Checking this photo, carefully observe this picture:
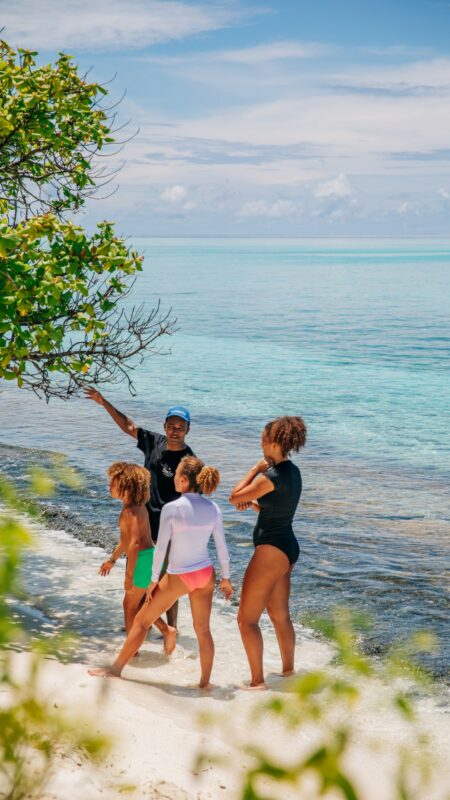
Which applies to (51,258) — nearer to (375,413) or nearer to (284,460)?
(284,460)

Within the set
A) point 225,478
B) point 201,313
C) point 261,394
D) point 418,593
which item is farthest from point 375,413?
point 201,313

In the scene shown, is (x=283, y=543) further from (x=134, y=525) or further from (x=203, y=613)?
(x=134, y=525)

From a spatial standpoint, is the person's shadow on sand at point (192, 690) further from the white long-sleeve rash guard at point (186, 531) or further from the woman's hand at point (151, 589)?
the white long-sleeve rash guard at point (186, 531)

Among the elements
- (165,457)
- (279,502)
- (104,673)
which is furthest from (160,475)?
(104,673)

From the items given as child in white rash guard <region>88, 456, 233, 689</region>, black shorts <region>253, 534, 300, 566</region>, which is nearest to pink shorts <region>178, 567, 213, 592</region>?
child in white rash guard <region>88, 456, 233, 689</region>

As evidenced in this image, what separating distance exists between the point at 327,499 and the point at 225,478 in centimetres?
293

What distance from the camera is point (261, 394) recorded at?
37.8 meters

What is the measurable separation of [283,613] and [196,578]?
109 centimetres

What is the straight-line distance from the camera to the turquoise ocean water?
13.6m

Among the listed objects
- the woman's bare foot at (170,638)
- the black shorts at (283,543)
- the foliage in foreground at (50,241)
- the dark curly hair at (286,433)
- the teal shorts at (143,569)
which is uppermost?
the foliage in foreground at (50,241)

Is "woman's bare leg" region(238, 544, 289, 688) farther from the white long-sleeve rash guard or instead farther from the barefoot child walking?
the barefoot child walking

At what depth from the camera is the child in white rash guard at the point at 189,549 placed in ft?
25.1

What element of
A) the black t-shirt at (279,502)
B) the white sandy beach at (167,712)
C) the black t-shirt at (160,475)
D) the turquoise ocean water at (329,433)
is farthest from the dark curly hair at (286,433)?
the turquoise ocean water at (329,433)

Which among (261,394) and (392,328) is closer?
(261,394)
